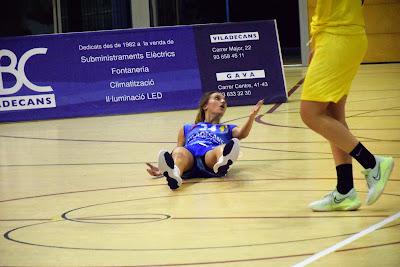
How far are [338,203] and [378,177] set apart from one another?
1.04 feet

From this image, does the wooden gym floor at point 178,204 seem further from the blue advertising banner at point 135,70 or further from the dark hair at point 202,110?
the blue advertising banner at point 135,70

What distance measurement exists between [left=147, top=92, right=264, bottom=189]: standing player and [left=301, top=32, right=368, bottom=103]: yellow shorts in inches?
60.4

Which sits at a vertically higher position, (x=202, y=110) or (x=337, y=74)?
(x=337, y=74)

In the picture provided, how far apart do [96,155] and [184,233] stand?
3.83 meters

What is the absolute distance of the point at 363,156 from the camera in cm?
614

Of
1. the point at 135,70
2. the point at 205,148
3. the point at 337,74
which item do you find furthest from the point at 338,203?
the point at 135,70

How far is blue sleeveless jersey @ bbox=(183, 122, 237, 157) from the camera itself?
25.9 ft

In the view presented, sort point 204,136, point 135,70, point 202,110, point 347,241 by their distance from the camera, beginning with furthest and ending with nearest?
point 135,70 < point 202,110 < point 204,136 < point 347,241

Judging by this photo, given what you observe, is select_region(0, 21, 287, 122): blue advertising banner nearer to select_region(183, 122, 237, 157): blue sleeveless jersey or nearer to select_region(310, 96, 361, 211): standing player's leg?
select_region(183, 122, 237, 157): blue sleeveless jersey

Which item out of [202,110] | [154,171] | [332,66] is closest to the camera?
[332,66]

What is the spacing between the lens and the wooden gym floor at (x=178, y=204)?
17.1 feet

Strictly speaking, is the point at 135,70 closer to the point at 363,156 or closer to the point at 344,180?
the point at 344,180

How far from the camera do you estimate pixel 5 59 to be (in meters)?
12.8

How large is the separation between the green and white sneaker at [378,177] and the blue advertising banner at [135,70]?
280 inches
